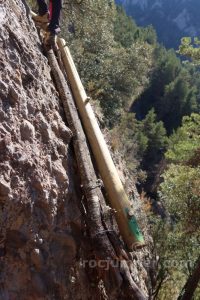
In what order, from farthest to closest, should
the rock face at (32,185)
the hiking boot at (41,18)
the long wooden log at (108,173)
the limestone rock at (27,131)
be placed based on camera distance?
→ the hiking boot at (41,18) < the long wooden log at (108,173) < the limestone rock at (27,131) < the rock face at (32,185)

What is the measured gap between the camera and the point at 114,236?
489 centimetres

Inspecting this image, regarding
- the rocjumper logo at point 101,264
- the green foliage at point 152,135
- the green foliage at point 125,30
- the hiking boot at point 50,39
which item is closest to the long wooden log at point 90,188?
the rocjumper logo at point 101,264

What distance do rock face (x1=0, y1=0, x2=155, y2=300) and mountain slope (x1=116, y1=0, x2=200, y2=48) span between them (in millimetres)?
186217

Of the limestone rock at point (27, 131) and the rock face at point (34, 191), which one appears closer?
the rock face at point (34, 191)

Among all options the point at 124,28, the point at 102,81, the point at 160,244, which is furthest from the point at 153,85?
the point at 160,244

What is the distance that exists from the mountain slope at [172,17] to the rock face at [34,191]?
186 meters

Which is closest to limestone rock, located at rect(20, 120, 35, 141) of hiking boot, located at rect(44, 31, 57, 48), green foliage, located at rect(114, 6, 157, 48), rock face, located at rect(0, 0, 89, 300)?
rock face, located at rect(0, 0, 89, 300)

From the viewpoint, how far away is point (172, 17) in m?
189

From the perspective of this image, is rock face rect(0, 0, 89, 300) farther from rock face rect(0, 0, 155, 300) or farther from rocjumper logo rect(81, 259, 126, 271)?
rocjumper logo rect(81, 259, 126, 271)

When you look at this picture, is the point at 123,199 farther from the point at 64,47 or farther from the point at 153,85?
the point at 153,85

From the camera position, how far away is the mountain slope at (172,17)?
606ft

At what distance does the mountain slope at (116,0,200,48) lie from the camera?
184625 millimetres

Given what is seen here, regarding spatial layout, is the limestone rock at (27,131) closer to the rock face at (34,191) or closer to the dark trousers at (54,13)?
the rock face at (34,191)

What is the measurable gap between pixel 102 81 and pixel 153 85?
170ft
